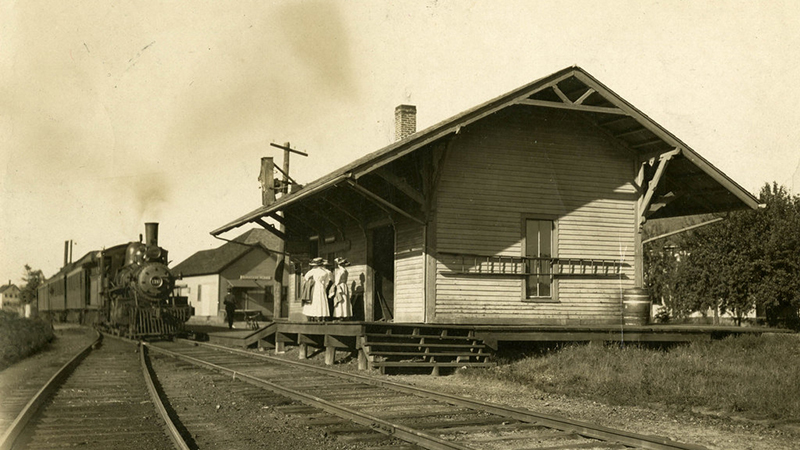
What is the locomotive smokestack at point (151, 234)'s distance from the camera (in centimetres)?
2731

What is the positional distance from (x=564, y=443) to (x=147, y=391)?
6.68 meters

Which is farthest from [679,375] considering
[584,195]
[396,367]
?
[584,195]

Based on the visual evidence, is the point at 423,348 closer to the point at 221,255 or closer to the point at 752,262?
the point at 752,262

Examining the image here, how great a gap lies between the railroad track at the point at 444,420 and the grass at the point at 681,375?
2055 mm

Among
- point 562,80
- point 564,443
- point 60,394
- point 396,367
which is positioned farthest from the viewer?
point 562,80

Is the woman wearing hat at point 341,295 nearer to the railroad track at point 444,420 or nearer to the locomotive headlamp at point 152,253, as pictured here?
the railroad track at point 444,420

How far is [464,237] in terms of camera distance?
15.7 metres

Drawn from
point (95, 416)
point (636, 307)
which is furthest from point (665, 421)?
point (636, 307)

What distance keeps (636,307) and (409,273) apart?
4.78m

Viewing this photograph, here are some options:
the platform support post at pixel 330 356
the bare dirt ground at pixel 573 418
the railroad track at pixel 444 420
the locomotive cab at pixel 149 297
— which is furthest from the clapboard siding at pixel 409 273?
the locomotive cab at pixel 149 297

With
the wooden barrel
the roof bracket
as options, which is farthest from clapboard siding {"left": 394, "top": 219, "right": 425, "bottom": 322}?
the roof bracket

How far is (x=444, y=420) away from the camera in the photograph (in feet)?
26.8

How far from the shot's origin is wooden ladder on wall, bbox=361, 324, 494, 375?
13.5 m

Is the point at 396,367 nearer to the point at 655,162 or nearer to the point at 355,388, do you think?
the point at 355,388
